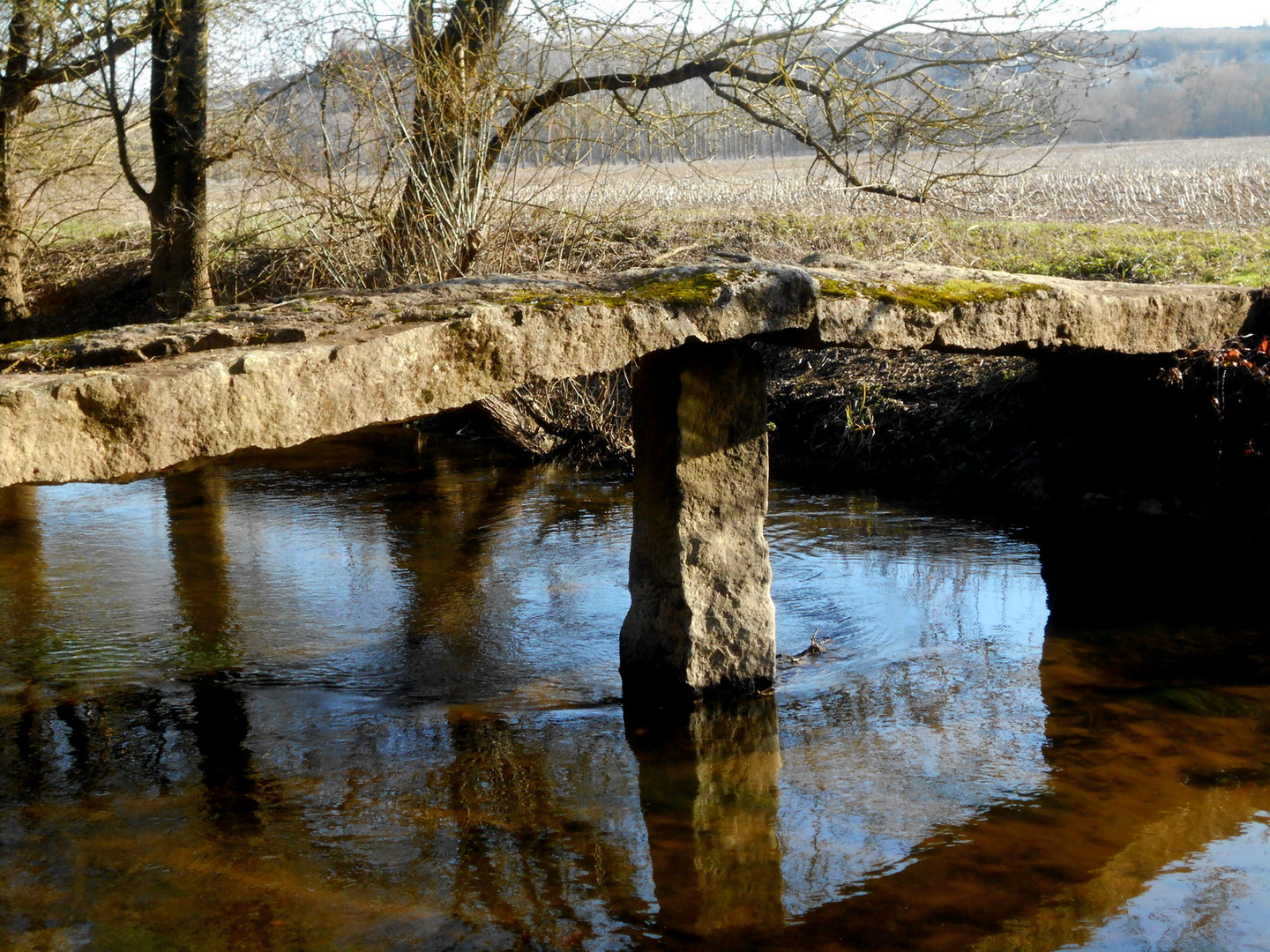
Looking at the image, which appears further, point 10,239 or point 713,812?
point 10,239

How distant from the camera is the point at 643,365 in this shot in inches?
170

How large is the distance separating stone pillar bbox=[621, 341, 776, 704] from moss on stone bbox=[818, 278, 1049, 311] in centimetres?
44

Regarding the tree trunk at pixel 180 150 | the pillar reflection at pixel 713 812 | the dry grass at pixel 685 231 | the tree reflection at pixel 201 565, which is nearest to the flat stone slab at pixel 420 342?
the pillar reflection at pixel 713 812

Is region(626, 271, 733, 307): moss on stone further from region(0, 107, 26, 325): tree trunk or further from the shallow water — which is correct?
region(0, 107, 26, 325): tree trunk

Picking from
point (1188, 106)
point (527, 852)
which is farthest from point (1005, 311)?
point (1188, 106)

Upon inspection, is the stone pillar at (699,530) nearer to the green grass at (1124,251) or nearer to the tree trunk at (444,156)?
the tree trunk at (444,156)

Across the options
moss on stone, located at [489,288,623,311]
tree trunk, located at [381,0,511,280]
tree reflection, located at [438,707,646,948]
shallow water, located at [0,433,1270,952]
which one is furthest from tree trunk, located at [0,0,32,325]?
tree reflection, located at [438,707,646,948]

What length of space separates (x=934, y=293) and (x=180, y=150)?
741 centimetres

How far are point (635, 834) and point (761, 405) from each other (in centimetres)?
175

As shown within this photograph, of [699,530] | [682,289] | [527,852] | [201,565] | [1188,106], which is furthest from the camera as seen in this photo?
[1188,106]

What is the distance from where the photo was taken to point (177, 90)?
29.9 feet

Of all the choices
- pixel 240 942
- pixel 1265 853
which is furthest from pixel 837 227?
pixel 240 942

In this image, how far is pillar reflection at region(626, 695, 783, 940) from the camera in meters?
3.05

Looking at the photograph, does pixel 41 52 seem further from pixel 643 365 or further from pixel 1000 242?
pixel 1000 242
